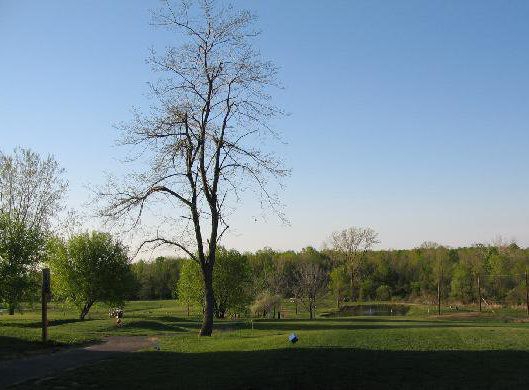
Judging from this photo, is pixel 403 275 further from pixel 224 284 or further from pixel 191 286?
pixel 191 286

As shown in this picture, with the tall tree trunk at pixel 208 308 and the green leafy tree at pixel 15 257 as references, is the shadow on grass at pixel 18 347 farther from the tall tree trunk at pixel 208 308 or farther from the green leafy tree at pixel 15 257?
the green leafy tree at pixel 15 257

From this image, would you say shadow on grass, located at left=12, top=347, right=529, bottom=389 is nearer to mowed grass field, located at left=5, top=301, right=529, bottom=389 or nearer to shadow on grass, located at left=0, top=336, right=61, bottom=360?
mowed grass field, located at left=5, top=301, right=529, bottom=389

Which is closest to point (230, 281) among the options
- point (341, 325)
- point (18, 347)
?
point (341, 325)

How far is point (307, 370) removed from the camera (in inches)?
527

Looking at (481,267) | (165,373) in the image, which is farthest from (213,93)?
(481,267)

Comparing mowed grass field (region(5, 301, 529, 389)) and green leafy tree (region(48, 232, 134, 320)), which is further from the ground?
green leafy tree (region(48, 232, 134, 320))


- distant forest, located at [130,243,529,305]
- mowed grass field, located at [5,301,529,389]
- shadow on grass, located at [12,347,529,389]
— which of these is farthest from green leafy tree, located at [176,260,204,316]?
shadow on grass, located at [12,347,529,389]

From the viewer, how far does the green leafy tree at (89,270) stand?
1656 inches

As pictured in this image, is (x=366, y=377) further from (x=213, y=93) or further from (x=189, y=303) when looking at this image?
(x=189, y=303)

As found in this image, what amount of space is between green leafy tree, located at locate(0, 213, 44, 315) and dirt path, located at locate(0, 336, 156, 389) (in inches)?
505

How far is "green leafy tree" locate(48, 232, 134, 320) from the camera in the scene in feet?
138

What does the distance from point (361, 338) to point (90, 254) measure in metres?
28.3

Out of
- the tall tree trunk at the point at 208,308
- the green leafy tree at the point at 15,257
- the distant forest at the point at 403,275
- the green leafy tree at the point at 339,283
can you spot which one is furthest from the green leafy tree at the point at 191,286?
the green leafy tree at the point at 339,283

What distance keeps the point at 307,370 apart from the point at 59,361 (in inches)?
290
